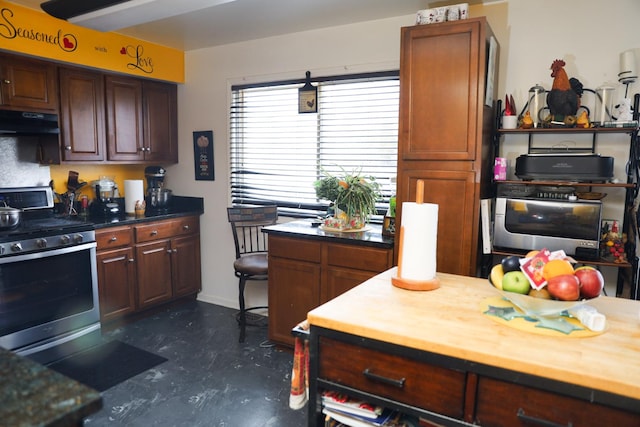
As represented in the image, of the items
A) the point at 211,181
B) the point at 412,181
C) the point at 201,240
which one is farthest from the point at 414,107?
the point at 201,240

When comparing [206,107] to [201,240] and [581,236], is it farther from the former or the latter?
[581,236]

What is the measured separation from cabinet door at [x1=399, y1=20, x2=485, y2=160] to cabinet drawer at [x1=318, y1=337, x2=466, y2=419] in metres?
1.47

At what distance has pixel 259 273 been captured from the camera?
3.30 metres

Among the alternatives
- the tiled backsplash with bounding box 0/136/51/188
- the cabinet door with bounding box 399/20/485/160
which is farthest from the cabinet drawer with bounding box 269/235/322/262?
the tiled backsplash with bounding box 0/136/51/188

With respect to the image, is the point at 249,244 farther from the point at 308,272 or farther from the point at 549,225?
the point at 549,225

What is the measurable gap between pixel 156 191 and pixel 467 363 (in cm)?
372

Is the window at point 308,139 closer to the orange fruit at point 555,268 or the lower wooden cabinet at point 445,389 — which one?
the orange fruit at point 555,268

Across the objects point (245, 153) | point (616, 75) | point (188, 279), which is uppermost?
point (616, 75)

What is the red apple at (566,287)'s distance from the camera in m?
1.29

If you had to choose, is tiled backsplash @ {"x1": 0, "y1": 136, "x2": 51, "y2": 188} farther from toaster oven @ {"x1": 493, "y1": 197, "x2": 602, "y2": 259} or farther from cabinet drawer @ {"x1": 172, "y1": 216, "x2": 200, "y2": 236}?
toaster oven @ {"x1": 493, "y1": 197, "x2": 602, "y2": 259}

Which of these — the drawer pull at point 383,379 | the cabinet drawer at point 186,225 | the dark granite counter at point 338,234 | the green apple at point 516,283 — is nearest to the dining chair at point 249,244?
the dark granite counter at point 338,234

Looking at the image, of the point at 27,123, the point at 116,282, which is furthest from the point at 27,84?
the point at 116,282

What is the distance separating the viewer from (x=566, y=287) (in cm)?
129

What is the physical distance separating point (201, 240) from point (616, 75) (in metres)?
3.59
